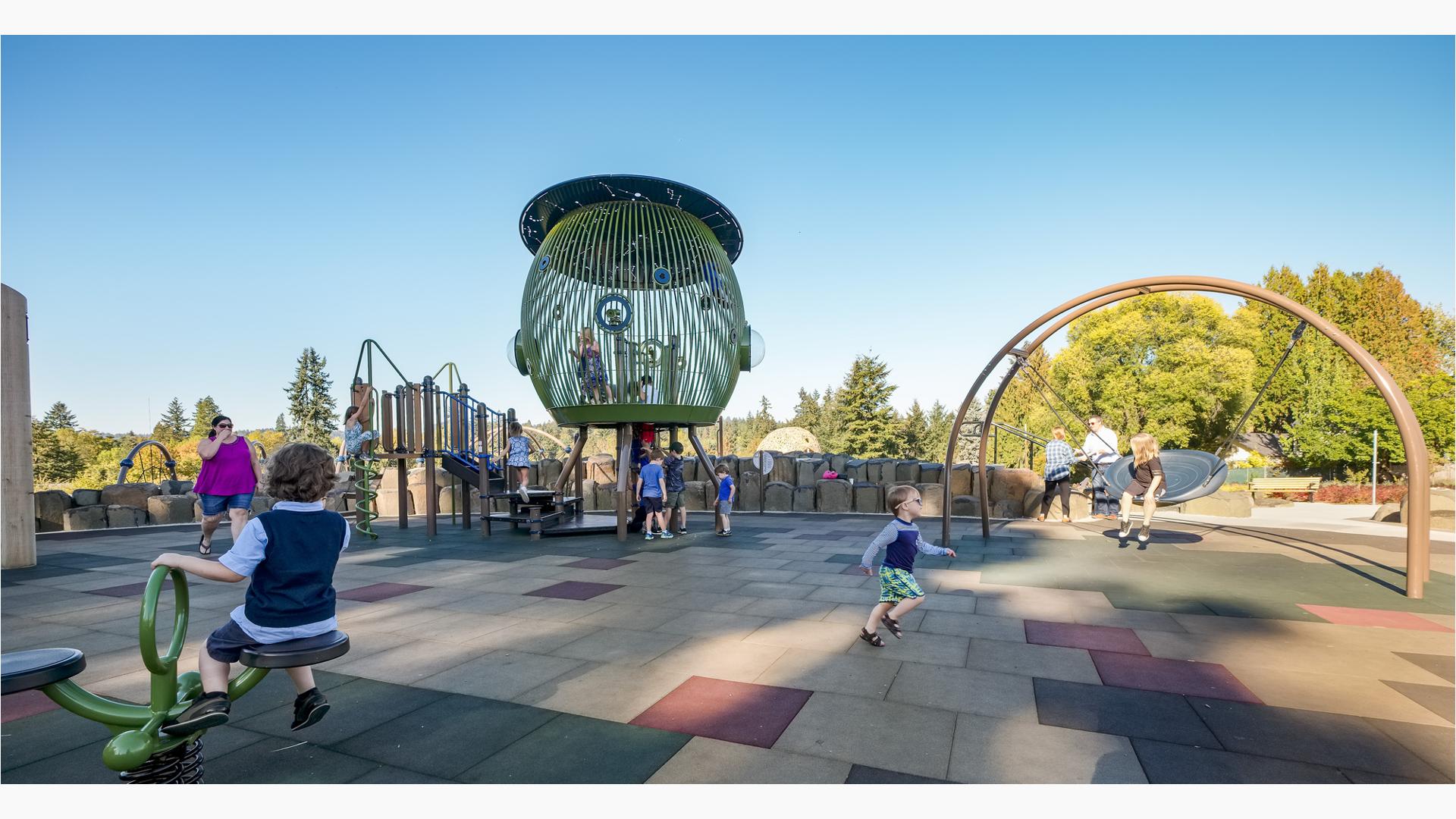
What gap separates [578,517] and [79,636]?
7.86 m

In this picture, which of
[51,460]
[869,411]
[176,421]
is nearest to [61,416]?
[176,421]

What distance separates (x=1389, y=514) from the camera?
13.8 meters

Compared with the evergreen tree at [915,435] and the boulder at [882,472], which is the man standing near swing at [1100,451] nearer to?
the boulder at [882,472]

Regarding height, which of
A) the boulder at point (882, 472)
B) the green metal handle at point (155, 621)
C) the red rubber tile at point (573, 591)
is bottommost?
the red rubber tile at point (573, 591)

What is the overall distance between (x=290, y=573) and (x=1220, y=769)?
3.95 m

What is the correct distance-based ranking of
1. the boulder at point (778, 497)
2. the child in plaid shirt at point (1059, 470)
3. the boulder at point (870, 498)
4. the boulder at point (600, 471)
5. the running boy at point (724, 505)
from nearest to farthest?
1. the running boy at point (724, 505)
2. the child in plaid shirt at point (1059, 470)
3. the boulder at point (870, 498)
4. the boulder at point (778, 497)
5. the boulder at point (600, 471)

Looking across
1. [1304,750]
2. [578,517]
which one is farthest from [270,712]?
[578,517]

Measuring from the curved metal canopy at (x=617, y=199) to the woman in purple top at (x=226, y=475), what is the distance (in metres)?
5.44

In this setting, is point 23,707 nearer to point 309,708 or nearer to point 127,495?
point 309,708

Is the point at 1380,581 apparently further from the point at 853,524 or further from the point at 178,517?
the point at 178,517

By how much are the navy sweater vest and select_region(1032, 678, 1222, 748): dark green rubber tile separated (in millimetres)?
3435

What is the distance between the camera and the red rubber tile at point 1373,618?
5273mm

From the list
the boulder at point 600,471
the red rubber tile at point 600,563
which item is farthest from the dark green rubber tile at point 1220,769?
the boulder at point 600,471

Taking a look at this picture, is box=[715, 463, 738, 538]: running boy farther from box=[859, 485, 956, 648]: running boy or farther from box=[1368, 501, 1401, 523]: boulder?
box=[1368, 501, 1401, 523]: boulder
